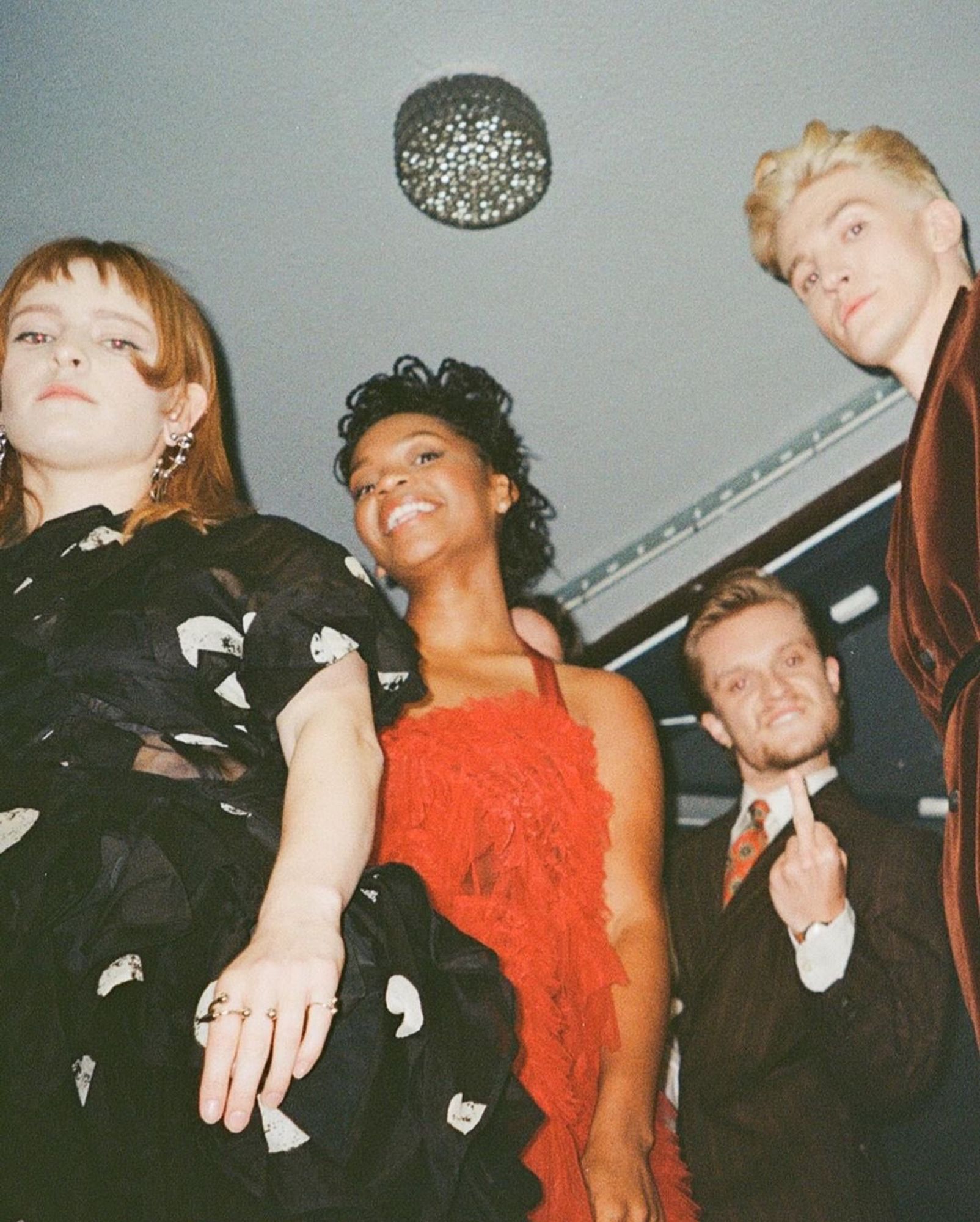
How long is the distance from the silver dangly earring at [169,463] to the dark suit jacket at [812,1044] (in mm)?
1184

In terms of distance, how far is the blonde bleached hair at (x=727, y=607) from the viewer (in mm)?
2309

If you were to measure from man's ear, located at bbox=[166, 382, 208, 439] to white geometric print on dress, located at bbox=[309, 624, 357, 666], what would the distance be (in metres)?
0.48

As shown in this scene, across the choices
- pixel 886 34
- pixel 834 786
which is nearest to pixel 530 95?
pixel 886 34

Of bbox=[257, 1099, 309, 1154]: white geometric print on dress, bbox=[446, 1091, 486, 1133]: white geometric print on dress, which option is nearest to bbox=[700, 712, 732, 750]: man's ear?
bbox=[446, 1091, 486, 1133]: white geometric print on dress

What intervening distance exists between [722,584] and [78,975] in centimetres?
176

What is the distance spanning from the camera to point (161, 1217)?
2.58 ft

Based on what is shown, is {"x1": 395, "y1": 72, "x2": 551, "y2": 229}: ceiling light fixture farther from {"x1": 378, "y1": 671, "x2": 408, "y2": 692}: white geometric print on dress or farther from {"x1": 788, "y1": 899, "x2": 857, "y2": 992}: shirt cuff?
{"x1": 788, "y1": 899, "x2": 857, "y2": 992}: shirt cuff

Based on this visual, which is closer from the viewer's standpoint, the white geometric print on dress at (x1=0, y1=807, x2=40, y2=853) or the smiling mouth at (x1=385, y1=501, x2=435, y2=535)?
the white geometric print on dress at (x1=0, y1=807, x2=40, y2=853)

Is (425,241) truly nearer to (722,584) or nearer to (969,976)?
(722,584)

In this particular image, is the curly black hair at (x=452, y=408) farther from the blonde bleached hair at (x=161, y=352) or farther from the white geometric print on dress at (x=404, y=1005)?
the white geometric print on dress at (x=404, y=1005)

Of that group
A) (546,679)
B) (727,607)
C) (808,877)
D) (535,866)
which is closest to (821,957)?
(808,877)

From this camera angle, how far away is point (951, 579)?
1354mm

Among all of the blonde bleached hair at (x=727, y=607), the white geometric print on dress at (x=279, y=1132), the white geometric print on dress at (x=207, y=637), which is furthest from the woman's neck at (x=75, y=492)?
the blonde bleached hair at (x=727, y=607)

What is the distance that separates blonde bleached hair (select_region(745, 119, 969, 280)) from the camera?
1.89 m
